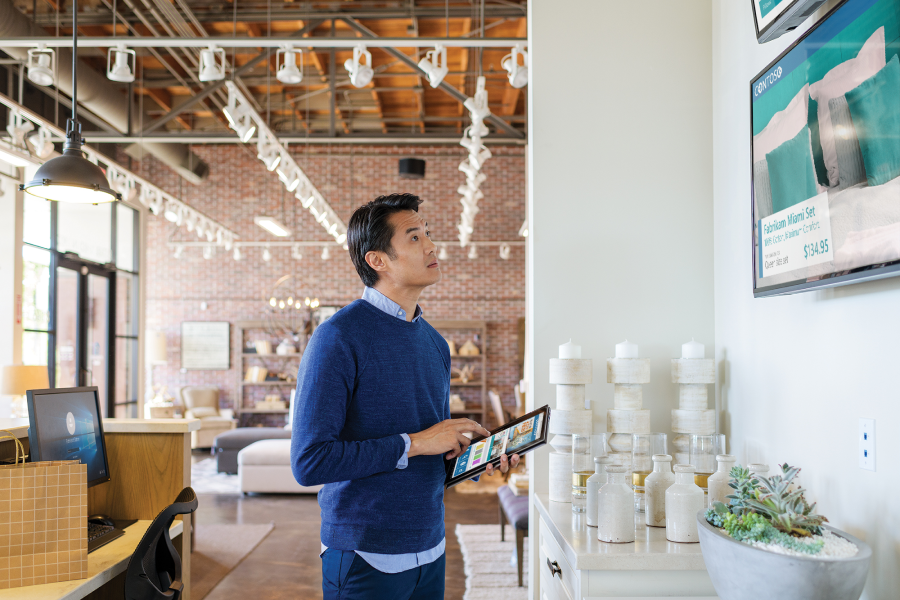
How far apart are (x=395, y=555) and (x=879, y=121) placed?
1.49 meters

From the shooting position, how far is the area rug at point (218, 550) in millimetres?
4430

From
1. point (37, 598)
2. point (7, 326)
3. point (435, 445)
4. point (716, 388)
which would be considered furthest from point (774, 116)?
point (7, 326)

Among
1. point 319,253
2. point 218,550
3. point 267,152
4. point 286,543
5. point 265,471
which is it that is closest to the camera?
point 218,550

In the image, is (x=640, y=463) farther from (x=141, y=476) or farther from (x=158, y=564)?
(x=141, y=476)

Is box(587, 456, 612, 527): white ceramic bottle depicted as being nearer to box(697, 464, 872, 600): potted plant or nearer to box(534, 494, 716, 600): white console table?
box(534, 494, 716, 600): white console table

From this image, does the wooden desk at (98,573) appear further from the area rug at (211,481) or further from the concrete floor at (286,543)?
the area rug at (211,481)

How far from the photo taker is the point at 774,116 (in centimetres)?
196

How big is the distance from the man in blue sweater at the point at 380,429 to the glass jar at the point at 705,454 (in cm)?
67

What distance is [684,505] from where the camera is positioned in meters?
1.87

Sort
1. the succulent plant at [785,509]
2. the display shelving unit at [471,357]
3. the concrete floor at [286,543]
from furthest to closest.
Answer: the display shelving unit at [471,357]
the concrete floor at [286,543]
the succulent plant at [785,509]

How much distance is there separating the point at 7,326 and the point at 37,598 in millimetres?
6367

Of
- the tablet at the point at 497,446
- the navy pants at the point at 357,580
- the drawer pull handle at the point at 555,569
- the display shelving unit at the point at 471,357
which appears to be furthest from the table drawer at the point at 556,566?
the display shelving unit at the point at 471,357

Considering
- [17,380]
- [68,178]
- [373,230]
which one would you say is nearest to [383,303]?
[373,230]

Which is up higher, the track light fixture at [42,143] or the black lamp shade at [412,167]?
the black lamp shade at [412,167]
